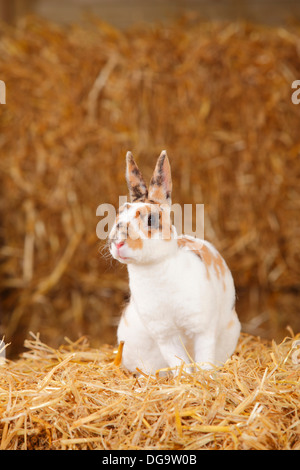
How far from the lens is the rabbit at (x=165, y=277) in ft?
2.94

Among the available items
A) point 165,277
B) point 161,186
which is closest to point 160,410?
point 165,277

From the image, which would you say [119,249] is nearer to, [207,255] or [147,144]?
[207,255]

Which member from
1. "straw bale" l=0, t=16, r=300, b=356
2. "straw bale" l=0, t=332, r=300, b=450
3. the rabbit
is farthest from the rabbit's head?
"straw bale" l=0, t=16, r=300, b=356

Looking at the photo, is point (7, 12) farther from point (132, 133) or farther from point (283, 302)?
point (283, 302)

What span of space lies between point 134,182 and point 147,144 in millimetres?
1157

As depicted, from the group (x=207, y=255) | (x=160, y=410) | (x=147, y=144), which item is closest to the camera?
(x=160, y=410)

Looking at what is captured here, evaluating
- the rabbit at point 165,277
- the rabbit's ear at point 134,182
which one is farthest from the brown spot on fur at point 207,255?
the rabbit's ear at point 134,182

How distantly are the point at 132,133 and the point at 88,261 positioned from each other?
0.53 meters

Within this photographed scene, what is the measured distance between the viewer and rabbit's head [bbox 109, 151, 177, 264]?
2.87 ft

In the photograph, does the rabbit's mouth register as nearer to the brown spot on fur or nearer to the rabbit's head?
the rabbit's head

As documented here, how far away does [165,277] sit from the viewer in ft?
3.04

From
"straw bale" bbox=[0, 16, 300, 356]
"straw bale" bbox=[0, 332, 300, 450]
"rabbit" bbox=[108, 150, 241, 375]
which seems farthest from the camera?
"straw bale" bbox=[0, 16, 300, 356]

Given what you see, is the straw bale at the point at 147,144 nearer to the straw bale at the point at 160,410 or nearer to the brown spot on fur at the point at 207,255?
the brown spot on fur at the point at 207,255

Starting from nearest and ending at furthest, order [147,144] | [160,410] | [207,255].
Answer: [160,410] < [207,255] < [147,144]
